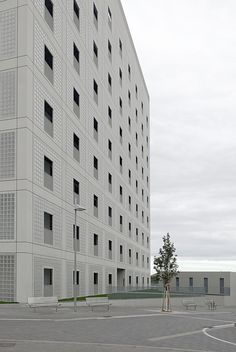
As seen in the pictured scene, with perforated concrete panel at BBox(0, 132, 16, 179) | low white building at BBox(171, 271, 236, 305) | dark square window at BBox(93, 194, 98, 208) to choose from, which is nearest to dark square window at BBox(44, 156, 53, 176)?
perforated concrete panel at BBox(0, 132, 16, 179)

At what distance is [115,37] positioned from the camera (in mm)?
56438

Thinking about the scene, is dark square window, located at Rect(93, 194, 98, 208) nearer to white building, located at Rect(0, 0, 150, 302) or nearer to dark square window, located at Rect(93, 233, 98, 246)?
white building, located at Rect(0, 0, 150, 302)

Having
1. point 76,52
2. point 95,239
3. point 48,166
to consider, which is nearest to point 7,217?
point 48,166

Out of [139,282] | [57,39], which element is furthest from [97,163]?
[139,282]

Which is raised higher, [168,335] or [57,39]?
[57,39]

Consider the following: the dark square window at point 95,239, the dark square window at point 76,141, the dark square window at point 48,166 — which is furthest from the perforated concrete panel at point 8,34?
the dark square window at point 95,239

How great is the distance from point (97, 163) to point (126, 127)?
17.6 meters

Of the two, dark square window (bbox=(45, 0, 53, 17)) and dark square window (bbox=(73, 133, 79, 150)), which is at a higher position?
dark square window (bbox=(45, 0, 53, 17))

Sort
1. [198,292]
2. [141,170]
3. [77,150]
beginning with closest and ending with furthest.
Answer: [77,150] → [198,292] → [141,170]

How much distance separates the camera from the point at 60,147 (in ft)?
110

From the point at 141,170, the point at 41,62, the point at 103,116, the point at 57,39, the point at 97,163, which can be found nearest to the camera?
the point at 41,62

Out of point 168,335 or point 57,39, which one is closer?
point 168,335

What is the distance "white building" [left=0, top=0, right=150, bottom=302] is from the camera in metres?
27.4

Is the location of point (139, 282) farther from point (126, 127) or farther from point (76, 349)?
point (76, 349)
